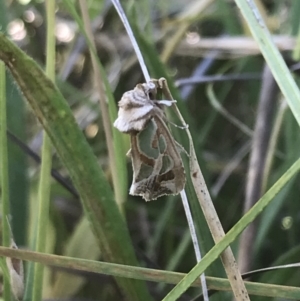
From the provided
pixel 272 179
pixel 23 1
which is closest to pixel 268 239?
pixel 272 179

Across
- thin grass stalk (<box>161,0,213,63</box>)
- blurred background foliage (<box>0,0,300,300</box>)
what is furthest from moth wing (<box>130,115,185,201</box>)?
thin grass stalk (<box>161,0,213,63</box>)

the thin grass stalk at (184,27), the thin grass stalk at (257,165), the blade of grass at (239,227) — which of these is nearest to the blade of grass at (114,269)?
the blade of grass at (239,227)

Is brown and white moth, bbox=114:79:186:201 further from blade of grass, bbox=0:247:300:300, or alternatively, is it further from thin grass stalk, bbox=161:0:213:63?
thin grass stalk, bbox=161:0:213:63

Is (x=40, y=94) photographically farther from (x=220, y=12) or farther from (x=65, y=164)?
(x=220, y=12)

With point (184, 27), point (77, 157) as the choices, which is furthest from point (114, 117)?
point (184, 27)

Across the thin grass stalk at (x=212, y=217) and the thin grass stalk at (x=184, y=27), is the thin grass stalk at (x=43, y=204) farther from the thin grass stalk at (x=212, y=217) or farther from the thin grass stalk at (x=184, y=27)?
the thin grass stalk at (x=184, y=27)
